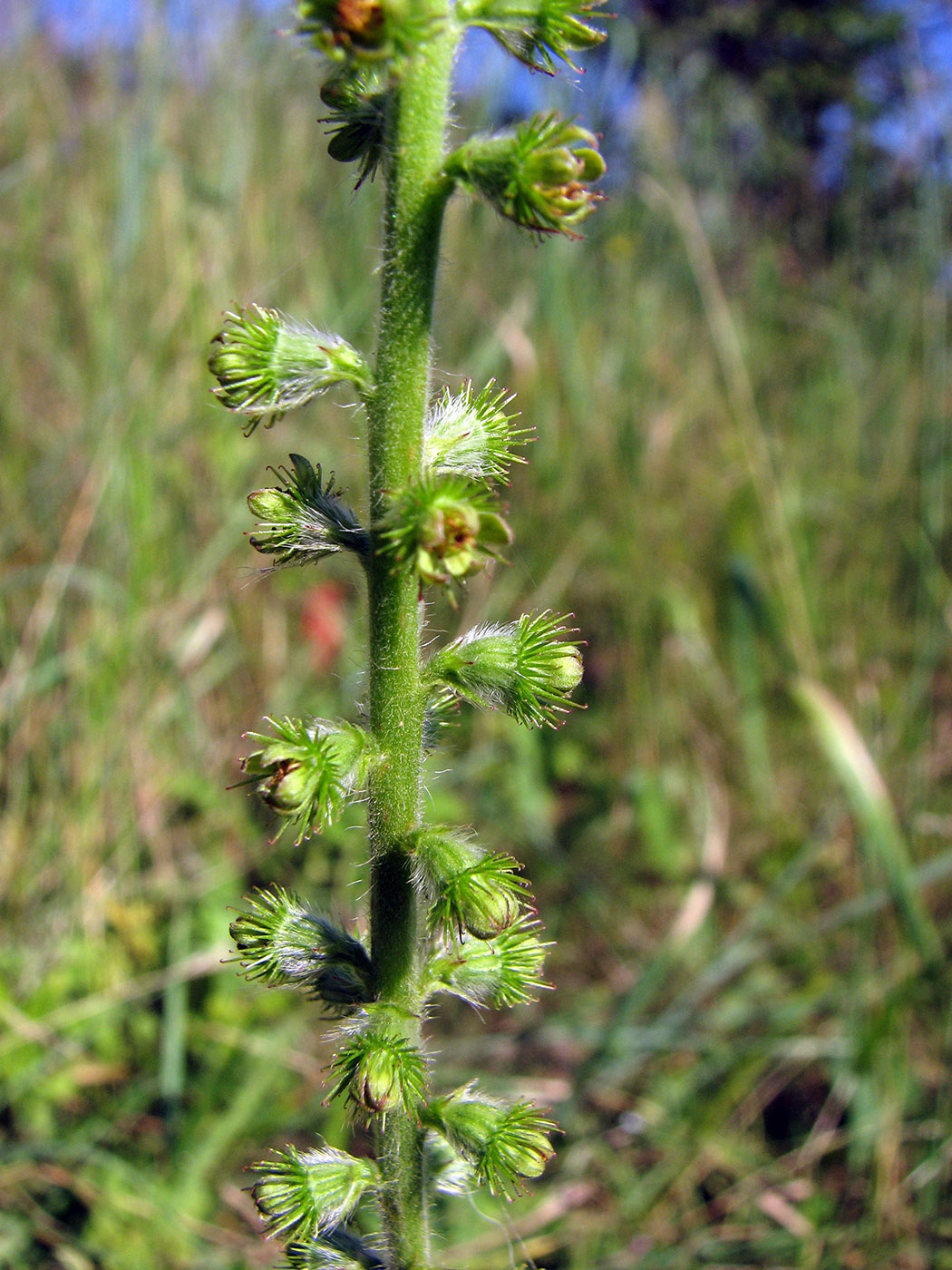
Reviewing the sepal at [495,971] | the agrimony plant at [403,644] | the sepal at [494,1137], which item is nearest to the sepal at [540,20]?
the agrimony plant at [403,644]

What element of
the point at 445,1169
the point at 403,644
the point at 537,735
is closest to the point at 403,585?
the point at 403,644

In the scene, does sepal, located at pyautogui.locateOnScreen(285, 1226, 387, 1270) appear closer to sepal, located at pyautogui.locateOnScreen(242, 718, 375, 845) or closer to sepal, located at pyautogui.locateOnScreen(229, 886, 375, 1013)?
sepal, located at pyautogui.locateOnScreen(229, 886, 375, 1013)

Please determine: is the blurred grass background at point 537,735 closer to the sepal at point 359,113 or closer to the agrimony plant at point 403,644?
the agrimony plant at point 403,644

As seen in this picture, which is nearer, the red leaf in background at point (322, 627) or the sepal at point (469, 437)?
the sepal at point (469, 437)

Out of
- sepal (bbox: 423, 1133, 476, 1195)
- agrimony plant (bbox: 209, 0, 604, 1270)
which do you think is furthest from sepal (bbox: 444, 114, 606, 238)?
sepal (bbox: 423, 1133, 476, 1195)

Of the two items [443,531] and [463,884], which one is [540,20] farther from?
[463,884]

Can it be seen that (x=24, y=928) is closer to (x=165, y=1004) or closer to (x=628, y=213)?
(x=165, y=1004)
